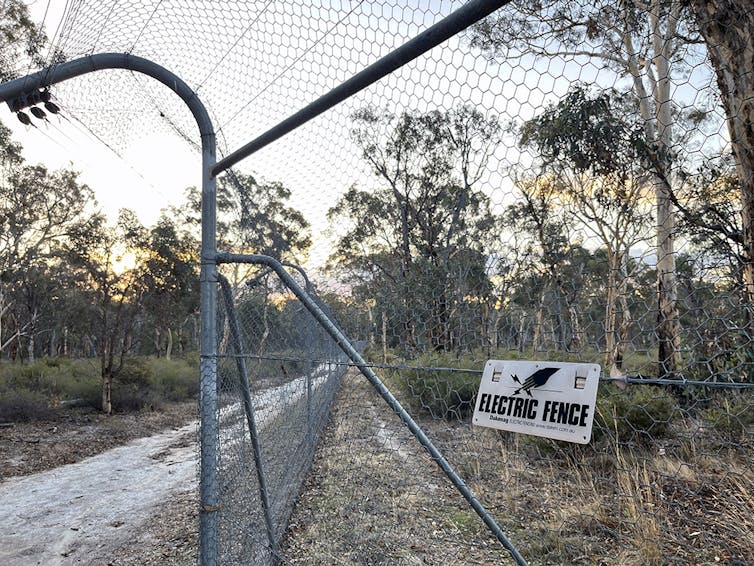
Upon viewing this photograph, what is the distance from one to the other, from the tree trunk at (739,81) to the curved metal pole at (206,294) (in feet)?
6.35

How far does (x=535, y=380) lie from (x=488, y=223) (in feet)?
1.37

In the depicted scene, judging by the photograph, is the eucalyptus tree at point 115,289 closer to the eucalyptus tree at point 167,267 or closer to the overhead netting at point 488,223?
the eucalyptus tree at point 167,267

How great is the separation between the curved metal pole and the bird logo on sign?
4.72 ft

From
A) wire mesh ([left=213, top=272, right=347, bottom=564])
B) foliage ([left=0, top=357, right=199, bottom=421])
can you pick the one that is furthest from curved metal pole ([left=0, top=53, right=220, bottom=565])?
foliage ([left=0, top=357, right=199, bottom=421])

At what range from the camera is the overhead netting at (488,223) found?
1055mm

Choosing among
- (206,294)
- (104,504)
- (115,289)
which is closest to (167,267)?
(115,289)

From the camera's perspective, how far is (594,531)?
2.68 meters

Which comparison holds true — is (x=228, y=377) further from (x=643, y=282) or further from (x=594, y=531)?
(x=643, y=282)

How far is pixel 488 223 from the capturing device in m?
1.35

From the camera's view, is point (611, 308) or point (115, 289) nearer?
point (611, 308)

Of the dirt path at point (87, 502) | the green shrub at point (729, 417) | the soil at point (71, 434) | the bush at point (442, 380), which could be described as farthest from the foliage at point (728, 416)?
the soil at point (71, 434)

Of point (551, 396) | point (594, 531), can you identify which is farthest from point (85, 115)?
point (594, 531)

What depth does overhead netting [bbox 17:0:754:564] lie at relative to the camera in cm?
105

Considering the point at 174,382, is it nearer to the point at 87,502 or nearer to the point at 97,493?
the point at 97,493
